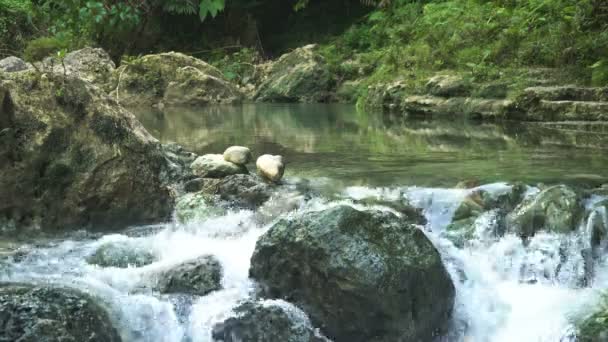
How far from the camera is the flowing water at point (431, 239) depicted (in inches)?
171

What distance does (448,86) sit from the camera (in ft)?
41.9

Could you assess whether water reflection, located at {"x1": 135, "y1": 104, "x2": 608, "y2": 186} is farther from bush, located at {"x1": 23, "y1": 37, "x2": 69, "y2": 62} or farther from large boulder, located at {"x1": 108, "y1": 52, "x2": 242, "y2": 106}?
bush, located at {"x1": 23, "y1": 37, "x2": 69, "y2": 62}

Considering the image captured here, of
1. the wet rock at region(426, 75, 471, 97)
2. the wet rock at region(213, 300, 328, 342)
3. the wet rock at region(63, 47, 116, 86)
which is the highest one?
the wet rock at region(63, 47, 116, 86)

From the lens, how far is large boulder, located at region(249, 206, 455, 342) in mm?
4203

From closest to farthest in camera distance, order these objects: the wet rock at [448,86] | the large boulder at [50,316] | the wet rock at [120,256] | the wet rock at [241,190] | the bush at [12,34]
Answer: the large boulder at [50,316] → the wet rock at [120,256] → the wet rock at [241,190] → the wet rock at [448,86] → the bush at [12,34]

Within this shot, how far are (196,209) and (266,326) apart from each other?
1990mm

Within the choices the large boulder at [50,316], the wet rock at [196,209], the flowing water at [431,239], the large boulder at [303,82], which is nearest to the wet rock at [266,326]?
the flowing water at [431,239]

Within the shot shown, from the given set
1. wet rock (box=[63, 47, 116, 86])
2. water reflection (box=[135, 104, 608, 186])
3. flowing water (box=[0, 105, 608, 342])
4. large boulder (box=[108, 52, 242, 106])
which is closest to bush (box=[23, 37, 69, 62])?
wet rock (box=[63, 47, 116, 86])

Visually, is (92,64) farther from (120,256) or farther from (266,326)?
(266,326)

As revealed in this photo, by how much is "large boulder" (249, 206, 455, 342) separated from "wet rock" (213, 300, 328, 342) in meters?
0.10

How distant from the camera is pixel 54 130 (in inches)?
220

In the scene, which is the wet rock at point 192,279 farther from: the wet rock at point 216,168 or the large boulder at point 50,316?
the wet rock at point 216,168

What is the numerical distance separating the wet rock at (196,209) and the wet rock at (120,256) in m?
0.73

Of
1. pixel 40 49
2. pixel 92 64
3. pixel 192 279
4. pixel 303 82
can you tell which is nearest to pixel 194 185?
pixel 192 279
